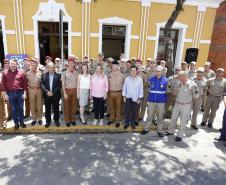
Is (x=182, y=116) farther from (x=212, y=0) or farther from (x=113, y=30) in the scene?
(x=212, y=0)

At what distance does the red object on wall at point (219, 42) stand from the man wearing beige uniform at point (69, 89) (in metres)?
11.3

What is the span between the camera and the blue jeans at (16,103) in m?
6.05

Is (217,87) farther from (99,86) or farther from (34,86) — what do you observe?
(34,86)

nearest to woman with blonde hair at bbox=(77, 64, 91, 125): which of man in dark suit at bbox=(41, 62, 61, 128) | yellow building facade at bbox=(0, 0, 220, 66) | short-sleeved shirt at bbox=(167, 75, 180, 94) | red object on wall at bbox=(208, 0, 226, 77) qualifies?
man in dark suit at bbox=(41, 62, 61, 128)

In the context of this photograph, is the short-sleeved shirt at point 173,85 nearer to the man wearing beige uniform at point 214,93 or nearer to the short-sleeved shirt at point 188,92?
the short-sleeved shirt at point 188,92

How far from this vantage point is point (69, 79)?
20.9ft

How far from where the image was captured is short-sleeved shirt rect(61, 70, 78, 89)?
6.36m

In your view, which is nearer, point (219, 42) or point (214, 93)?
point (214, 93)

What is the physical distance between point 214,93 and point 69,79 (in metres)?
4.48

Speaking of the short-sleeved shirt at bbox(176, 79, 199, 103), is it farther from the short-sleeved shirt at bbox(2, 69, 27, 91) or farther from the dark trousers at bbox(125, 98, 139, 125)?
the short-sleeved shirt at bbox(2, 69, 27, 91)

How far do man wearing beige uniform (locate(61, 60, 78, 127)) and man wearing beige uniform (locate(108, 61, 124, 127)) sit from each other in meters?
1.04

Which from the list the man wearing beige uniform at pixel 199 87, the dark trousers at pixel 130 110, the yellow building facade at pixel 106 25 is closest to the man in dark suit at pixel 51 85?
the dark trousers at pixel 130 110

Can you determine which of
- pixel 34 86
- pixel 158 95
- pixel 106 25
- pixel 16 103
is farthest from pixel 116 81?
pixel 106 25

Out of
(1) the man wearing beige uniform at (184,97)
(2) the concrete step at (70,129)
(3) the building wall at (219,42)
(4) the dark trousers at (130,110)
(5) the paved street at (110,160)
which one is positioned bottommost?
(5) the paved street at (110,160)
